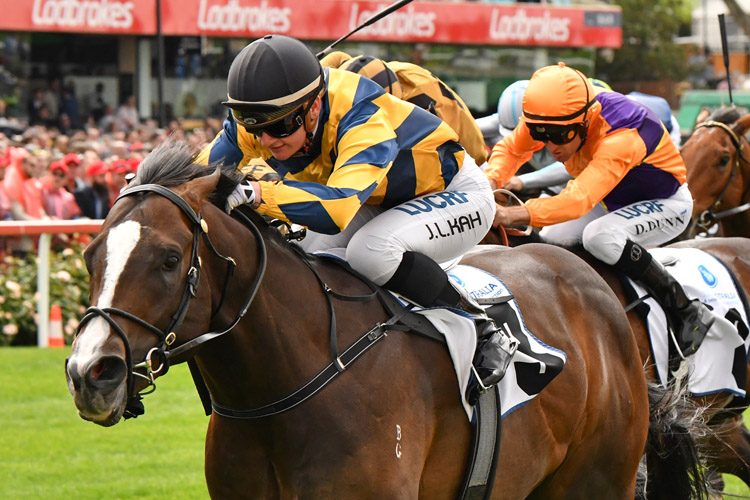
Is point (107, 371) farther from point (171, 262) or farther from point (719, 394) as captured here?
point (719, 394)

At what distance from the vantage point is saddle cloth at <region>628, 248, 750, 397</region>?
5477mm

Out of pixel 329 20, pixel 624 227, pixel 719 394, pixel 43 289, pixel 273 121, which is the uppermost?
pixel 273 121

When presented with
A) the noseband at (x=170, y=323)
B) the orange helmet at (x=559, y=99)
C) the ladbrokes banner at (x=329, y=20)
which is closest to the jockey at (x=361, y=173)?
the noseband at (x=170, y=323)

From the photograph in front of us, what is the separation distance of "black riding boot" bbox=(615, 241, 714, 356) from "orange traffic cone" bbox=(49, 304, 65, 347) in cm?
637


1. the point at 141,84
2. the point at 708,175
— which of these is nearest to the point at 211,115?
the point at 141,84

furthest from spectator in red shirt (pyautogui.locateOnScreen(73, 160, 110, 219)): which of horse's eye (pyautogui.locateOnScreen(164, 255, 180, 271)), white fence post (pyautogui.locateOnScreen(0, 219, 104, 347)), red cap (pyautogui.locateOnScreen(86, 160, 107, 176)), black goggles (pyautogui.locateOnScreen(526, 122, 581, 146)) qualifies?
horse's eye (pyautogui.locateOnScreen(164, 255, 180, 271))

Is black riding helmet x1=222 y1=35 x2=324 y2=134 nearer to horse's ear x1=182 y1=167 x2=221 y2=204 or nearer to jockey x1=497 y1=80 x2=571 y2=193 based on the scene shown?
horse's ear x1=182 y1=167 x2=221 y2=204

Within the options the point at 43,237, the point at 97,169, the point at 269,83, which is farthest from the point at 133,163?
the point at 269,83

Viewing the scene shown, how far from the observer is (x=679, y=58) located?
38281mm

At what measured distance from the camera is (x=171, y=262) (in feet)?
9.89

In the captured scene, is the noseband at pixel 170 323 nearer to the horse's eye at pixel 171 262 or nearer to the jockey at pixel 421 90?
the horse's eye at pixel 171 262

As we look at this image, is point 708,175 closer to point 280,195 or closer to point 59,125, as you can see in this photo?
point 280,195

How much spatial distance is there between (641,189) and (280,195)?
2988mm

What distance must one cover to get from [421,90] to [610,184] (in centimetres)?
114
